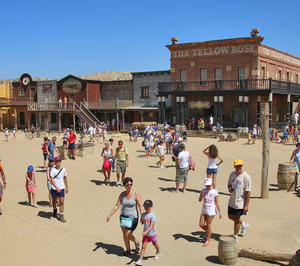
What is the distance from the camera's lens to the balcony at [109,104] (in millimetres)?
38409

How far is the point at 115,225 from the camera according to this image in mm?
8930

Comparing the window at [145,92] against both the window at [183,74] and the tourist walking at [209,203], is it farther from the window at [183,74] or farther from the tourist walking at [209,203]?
the tourist walking at [209,203]

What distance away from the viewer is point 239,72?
3058cm

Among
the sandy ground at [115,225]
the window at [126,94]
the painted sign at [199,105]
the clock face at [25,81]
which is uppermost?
the clock face at [25,81]

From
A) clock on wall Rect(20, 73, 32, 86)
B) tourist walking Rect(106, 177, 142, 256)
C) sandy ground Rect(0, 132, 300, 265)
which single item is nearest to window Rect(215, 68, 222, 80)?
sandy ground Rect(0, 132, 300, 265)

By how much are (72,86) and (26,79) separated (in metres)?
7.63

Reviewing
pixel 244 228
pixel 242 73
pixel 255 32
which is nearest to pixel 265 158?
pixel 244 228

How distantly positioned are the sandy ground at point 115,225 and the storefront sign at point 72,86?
27.3 metres

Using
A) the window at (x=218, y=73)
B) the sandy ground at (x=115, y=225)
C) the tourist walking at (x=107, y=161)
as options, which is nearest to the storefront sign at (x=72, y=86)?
the window at (x=218, y=73)

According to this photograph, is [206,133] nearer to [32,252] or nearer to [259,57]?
[259,57]

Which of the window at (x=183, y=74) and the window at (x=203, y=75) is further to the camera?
the window at (x=183, y=74)

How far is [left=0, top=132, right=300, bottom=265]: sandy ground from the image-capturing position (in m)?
7.19

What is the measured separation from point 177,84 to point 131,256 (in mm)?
26615

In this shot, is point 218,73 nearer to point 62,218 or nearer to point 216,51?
point 216,51
